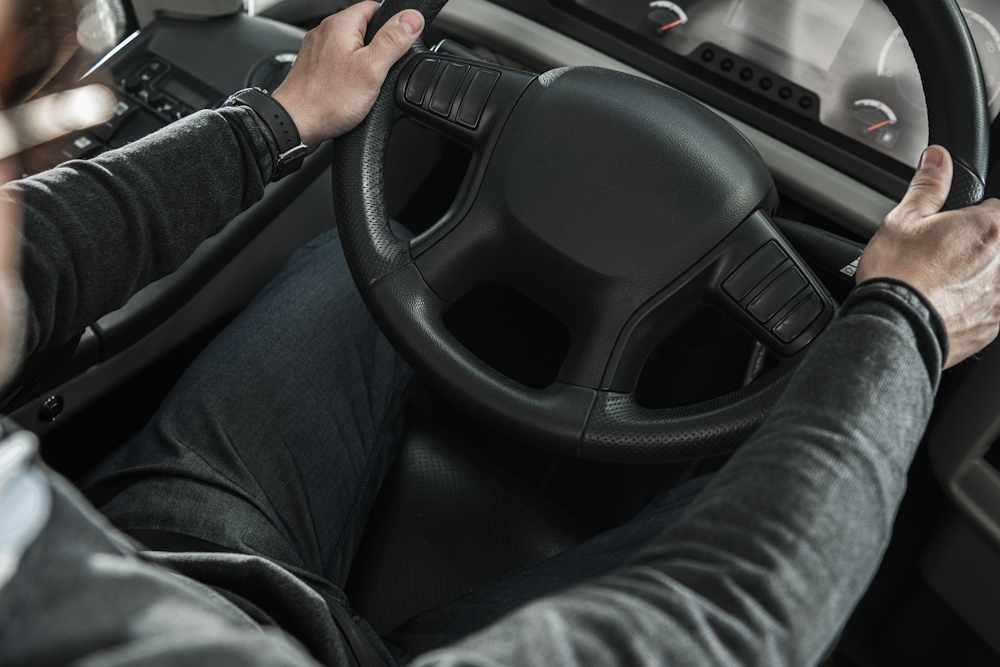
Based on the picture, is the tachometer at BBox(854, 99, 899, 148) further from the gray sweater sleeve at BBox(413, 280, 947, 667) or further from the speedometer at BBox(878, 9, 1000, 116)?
the gray sweater sleeve at BBox(413, 280, 947, 667)

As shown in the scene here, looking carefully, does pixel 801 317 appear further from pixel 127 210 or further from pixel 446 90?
pixel 127 210

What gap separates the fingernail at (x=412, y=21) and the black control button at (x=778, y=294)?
373 mm

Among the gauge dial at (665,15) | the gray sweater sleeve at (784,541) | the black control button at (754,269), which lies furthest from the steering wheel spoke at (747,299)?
the gauge dial at (665,15)

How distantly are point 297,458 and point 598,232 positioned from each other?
341 millimetres

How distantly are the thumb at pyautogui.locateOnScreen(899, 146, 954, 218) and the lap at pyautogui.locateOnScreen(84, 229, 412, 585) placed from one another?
1.65 ft

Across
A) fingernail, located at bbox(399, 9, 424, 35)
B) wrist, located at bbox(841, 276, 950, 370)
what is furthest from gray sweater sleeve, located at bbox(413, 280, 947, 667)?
fingernail, located at bbox(399, 9, 424, 35)

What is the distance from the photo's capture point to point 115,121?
863 mm

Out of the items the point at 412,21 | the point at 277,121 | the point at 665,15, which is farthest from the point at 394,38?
the point at 665,15

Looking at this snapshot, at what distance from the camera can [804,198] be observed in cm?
82

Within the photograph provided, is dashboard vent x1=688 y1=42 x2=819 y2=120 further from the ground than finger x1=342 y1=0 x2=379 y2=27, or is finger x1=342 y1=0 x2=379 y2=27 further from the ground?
finger x1=342 y1=0 x2=379 y2=27

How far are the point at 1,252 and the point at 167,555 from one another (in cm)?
23

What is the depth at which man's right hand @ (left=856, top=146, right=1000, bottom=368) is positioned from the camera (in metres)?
0.52

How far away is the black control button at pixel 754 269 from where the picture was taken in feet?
2.02

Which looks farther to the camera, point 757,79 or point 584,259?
point 757,79
